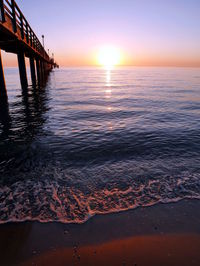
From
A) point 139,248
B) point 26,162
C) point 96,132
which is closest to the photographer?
point 139,248

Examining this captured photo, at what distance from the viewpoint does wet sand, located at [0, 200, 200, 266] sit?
8.27 ft

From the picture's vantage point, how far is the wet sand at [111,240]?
8.27 ft

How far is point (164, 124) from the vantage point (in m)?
9.38

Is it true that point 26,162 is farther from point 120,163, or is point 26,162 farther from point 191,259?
point 191,259

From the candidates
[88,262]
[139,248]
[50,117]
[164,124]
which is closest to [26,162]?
[88,262]

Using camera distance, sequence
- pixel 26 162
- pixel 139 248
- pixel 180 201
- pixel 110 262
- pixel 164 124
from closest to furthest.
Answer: pixel 110 262 < pixel 139 248 < pixel 180 201 < pixel 26 162 < pixel 164 124

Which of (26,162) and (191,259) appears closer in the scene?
(191,259)

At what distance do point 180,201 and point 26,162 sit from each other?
4.30 meters

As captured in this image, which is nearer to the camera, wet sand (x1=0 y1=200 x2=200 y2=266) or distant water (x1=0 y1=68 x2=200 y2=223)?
wet sand (x1=0 y1=200 x2=200 y2=266)

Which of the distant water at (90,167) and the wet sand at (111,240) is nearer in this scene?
the wet sand at (111,240)

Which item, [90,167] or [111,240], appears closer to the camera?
[111,240]

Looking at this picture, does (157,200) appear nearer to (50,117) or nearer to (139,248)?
(139,248)

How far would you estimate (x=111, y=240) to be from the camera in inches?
111

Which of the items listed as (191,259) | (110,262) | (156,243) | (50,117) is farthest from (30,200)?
(50,117)
